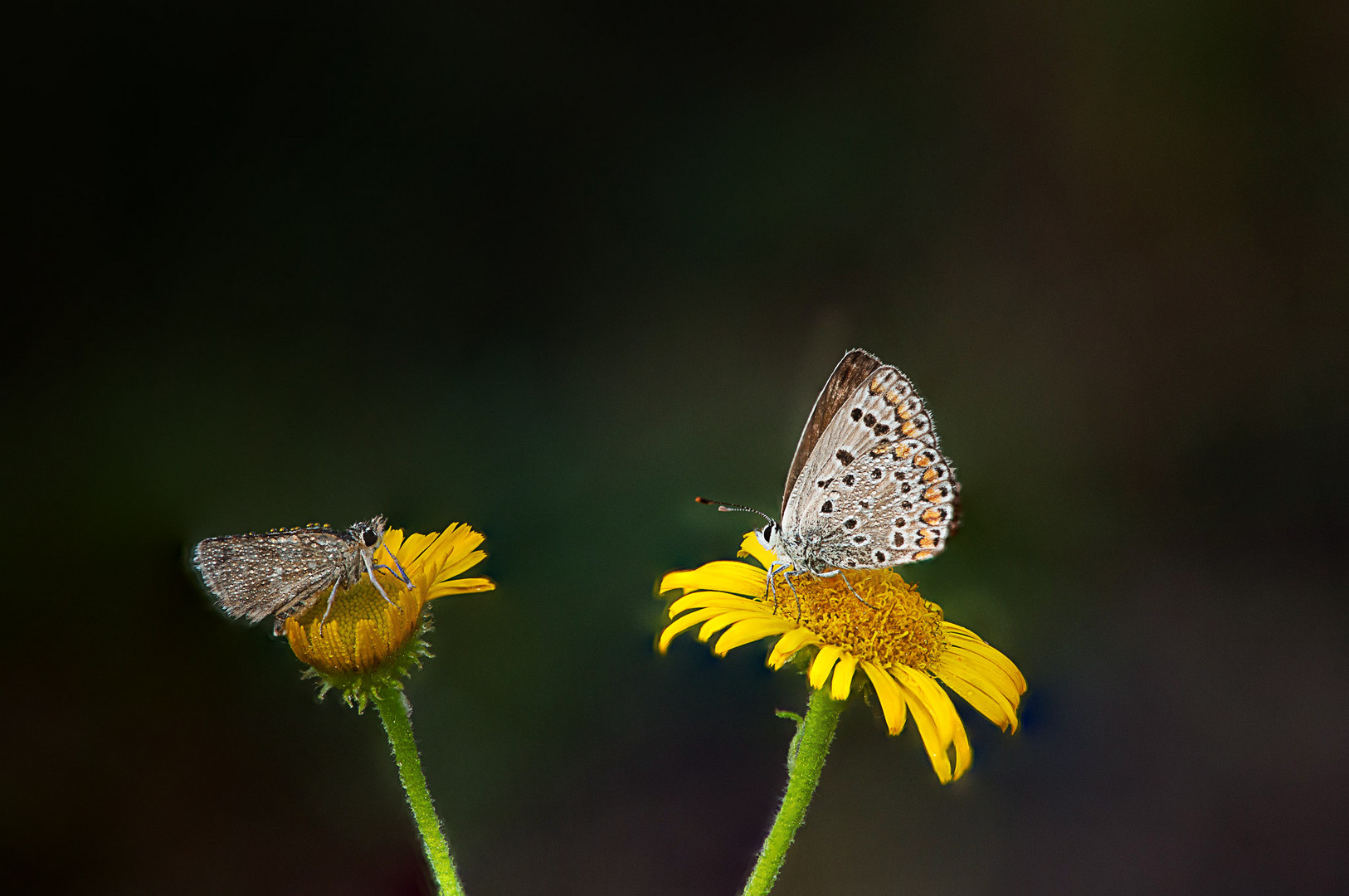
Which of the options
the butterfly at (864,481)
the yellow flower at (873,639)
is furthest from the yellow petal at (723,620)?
the butterfly at (864,481)

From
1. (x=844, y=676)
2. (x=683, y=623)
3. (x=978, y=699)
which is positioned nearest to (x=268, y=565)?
(x=683, y=623)

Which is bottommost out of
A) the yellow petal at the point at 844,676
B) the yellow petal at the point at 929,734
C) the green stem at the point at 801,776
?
the green stem at the point at 801,776

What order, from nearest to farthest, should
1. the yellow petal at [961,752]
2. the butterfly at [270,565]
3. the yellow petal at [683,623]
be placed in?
the butterfly at [270,565]
the yellow petal at [961,752]
the yellow petal at [683,623]

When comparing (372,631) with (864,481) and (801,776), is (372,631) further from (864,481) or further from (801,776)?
(864,481)

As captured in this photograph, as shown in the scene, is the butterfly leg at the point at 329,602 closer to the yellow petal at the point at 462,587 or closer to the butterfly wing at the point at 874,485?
the yellow petal at the point at 462,587

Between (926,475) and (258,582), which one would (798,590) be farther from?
(258,582)

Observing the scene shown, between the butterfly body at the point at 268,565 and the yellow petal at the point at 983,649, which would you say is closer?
the butterfly body at the point at 268,565

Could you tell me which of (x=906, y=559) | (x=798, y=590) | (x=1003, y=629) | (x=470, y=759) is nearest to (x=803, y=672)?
(x=798, y=590)
